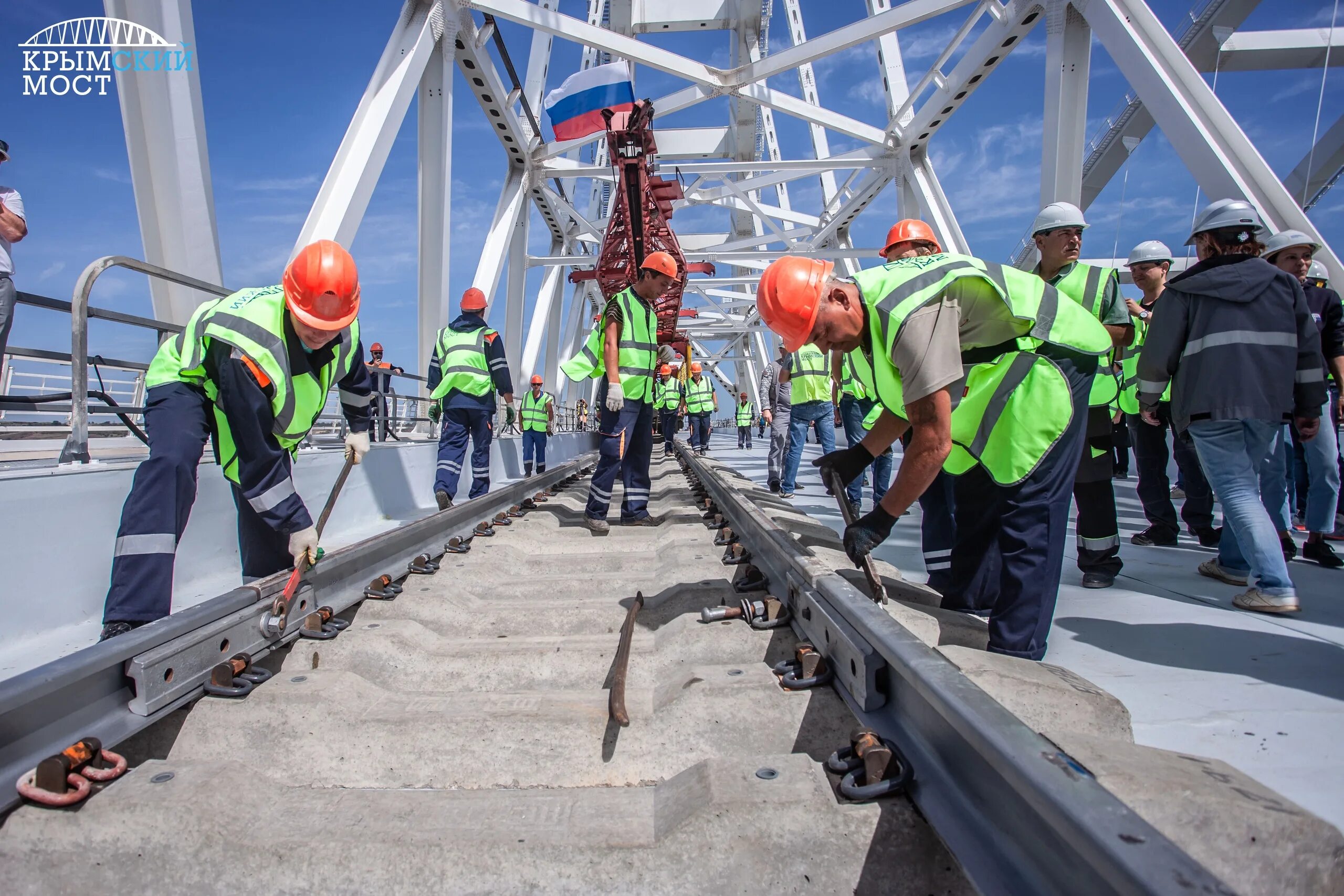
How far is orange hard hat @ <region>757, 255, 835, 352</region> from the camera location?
2166 millimetres

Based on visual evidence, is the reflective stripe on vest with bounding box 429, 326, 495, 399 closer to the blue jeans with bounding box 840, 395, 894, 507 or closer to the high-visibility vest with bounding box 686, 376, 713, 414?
the blue jeans with bounding box 840, 395, 894, 507

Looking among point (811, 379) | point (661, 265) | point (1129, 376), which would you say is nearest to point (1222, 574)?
point (1129, 376)

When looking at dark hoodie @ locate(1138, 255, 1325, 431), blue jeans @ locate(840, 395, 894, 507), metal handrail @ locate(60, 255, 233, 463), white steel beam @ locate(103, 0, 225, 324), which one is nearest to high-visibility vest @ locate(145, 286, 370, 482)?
metal handrail @ locate(60, 255, 233, 463)

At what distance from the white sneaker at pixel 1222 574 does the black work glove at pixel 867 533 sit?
97.8 inches

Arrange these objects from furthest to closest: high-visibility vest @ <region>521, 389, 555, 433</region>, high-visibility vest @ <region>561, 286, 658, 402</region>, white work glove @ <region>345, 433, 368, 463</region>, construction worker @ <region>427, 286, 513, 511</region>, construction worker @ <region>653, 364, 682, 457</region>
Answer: construction worker @ <region>653, 364, 682, 457</region> → high-visibility vest @ <region>521, 389, 555, 433</region> → construction worker @ <region>427, 286, 513, 511</region> → high-visibility vest @ <region>561, 286, 658, 402</region> → white work glove @ <region>345, 433, 368, 463</region>

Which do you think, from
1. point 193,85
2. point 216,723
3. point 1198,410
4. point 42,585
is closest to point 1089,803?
point 216,723

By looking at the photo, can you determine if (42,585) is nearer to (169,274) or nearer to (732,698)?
(169,274)

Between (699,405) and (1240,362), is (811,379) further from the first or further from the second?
(699,405)

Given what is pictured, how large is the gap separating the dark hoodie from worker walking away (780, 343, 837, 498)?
3836 mm

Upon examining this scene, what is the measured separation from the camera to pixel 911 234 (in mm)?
Result: 4207

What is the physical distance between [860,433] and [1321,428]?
340 cm

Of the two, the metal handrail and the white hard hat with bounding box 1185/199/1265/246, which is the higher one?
the white hard hat with bounding box 1185/199/1265/246

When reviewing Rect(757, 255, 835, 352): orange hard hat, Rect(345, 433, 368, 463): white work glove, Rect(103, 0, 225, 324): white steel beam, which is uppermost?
Rect(103, 0, 225, 324): white steel beam

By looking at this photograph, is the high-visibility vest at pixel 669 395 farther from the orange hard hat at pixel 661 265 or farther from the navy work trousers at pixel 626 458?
the orange hard hat at pixel 661 265
